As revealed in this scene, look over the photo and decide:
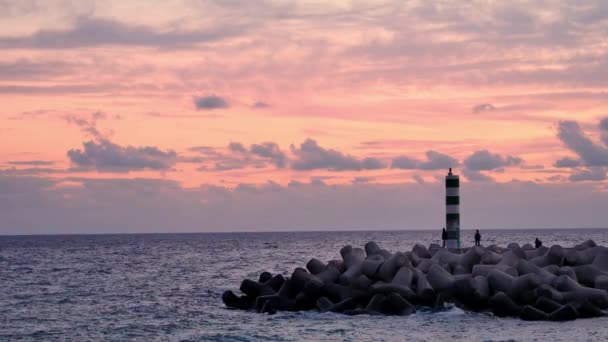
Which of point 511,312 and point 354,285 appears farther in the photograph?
point 354,285

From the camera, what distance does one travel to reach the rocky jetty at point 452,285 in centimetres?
2211

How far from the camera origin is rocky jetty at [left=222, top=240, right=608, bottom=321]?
2211cm

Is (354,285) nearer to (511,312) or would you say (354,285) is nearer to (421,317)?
(421,317)

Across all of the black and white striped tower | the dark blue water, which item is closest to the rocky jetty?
the dark blue water

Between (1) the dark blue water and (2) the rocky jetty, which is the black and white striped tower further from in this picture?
(1) the dark blue water

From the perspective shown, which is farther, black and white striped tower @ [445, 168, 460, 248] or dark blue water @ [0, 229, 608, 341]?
black and white striped tower @ [445, 168, 460, 248]

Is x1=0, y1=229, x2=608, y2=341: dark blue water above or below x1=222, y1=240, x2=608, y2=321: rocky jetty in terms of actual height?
below

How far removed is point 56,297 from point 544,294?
60.6 feet

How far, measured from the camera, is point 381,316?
22.9m

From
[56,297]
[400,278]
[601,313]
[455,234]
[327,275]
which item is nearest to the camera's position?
[601,313]

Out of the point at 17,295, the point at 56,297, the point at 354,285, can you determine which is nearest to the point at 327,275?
the point at 354,285

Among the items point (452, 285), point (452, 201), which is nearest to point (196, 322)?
point (452, 285)

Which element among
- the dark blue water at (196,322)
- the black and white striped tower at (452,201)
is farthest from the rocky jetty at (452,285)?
the black and white striped tower at (452,201)

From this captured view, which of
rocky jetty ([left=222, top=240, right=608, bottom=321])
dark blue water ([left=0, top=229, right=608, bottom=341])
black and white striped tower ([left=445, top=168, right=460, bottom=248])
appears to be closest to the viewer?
dark blue water ([left=0, top=229, right=608, bottom=341])
